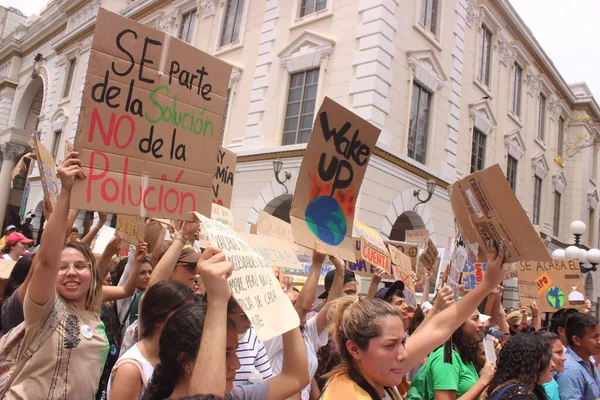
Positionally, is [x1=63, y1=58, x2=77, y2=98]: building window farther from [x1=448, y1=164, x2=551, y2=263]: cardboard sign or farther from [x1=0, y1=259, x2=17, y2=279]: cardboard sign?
[x1=448, y1=164, x2=551, y2=263]: cardboard sign

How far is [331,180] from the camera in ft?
11.5

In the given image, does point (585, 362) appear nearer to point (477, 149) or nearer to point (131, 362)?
point (131, 362)

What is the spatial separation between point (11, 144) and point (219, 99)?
3162cm

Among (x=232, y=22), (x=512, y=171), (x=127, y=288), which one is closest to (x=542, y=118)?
(x=512, y=171)

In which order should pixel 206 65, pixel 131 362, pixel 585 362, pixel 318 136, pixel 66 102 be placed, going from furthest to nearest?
pixel 66 102
pixel 585 362
pixel 318 136
pixel 206 65
pixel 131 362

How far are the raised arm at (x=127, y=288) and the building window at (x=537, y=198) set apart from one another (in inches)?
796

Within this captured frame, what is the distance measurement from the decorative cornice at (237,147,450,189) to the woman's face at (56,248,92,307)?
30.6 feet

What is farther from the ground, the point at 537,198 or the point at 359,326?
the point at 537,198

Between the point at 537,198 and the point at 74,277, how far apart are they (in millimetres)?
21776

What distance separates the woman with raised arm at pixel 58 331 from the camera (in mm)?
2163

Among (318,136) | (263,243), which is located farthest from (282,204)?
(318,136)

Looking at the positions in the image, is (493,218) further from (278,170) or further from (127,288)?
(278,170)

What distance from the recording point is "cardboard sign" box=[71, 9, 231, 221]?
246 centimetres

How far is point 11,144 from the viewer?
29.6 metres
